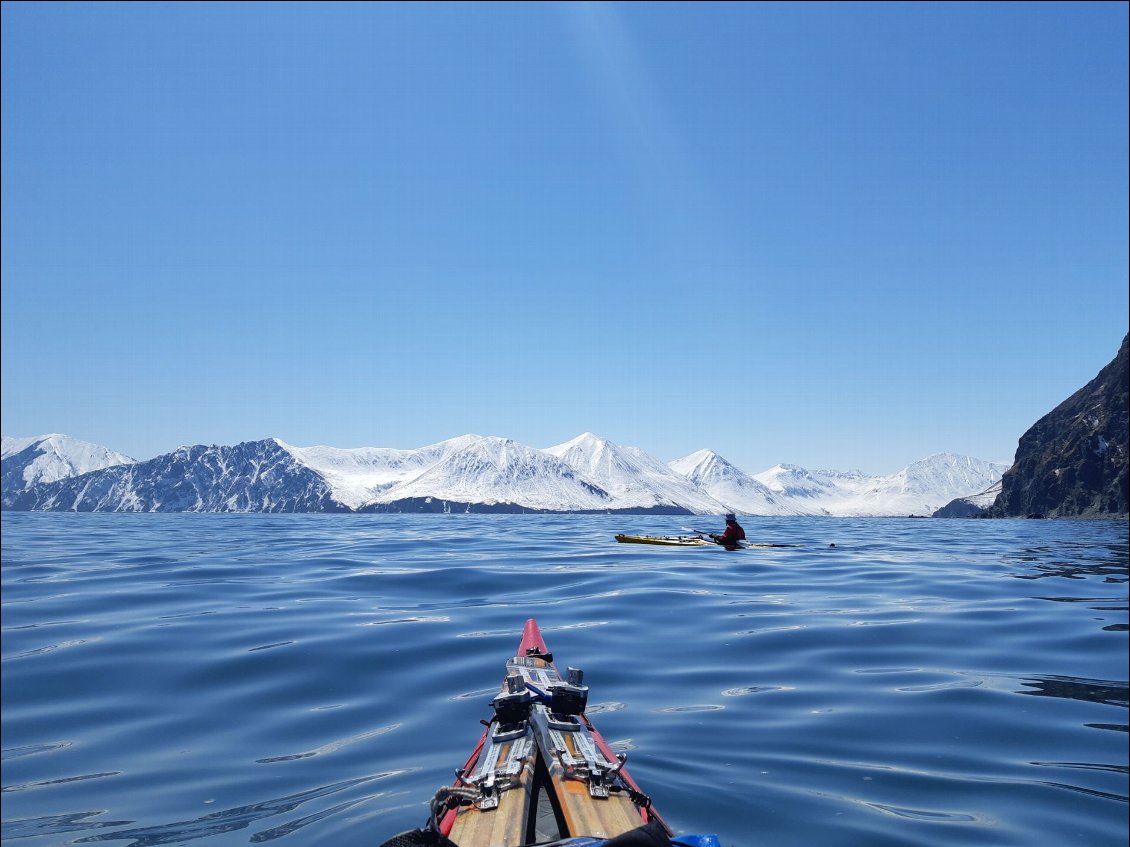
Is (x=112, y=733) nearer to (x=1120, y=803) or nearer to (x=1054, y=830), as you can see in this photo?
(x=1054, y=830)

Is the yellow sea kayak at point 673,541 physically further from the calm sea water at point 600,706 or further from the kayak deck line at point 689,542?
the calm sea water at point 600,706

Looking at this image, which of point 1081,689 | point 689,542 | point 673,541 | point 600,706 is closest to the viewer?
point 600,706

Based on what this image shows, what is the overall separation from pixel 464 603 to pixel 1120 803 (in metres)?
13.1

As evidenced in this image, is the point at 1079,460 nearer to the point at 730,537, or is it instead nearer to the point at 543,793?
the point at 730,537

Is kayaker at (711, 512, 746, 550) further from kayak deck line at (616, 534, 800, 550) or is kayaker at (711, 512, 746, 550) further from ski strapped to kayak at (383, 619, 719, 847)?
ski strapped to kayak at (383, 619, 719, 847)

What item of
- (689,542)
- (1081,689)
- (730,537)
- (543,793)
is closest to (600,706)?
(543,793)

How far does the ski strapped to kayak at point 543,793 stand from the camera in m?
4.17

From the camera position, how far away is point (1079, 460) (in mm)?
163875

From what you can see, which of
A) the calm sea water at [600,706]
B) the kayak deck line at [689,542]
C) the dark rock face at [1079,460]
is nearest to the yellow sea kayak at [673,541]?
the kayak deck line at [689,542]

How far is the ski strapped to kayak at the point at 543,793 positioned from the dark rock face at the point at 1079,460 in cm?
18399

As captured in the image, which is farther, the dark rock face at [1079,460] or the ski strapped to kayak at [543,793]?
the dark rock face at [1079,460]

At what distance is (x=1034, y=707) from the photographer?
8.76 meters

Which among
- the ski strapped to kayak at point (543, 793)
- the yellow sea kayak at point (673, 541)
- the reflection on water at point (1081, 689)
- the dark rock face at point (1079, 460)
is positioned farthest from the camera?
the dark rock face at point (1079, 460)

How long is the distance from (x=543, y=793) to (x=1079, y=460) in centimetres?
20287
